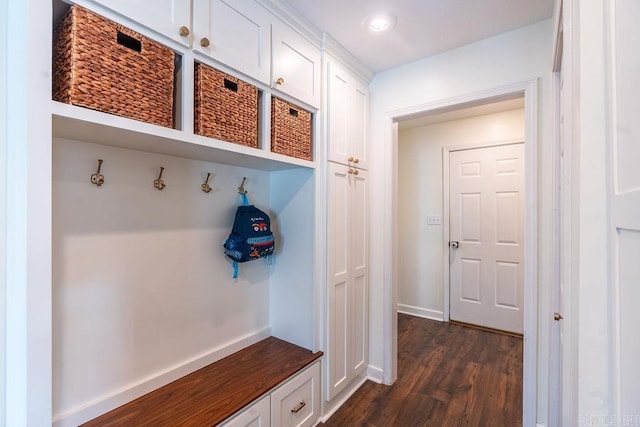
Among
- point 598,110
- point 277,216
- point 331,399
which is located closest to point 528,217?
point 598,110

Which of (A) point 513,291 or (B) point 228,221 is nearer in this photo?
(B) point 228,221

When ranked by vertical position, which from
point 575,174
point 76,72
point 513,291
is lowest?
point 513,291

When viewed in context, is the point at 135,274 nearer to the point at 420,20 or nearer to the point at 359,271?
the point at 359,271

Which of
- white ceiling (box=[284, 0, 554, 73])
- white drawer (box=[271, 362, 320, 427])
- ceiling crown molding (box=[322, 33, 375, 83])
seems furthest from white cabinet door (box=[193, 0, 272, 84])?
white drawer (box=[271, 362, 320, 427])

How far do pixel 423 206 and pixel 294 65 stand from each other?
2.56m

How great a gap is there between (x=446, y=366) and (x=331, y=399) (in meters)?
1.17

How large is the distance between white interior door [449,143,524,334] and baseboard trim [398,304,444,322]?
15cm

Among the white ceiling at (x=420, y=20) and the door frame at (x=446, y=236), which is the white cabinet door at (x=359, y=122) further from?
the door frame at (x=446, y=236)

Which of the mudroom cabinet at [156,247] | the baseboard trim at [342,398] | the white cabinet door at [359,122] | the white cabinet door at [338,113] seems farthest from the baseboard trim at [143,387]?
the white cabinet door at [359,122]

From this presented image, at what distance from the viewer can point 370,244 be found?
87.0 inches

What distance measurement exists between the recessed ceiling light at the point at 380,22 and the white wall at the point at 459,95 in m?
0.49

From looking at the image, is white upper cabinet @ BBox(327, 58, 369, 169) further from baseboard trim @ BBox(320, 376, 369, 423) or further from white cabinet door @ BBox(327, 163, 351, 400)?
baseboard trim @ BBox(320, 376, 369, 423)

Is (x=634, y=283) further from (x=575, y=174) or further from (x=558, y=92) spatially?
(x=558, y=92)

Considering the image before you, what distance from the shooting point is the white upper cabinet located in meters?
1.82
